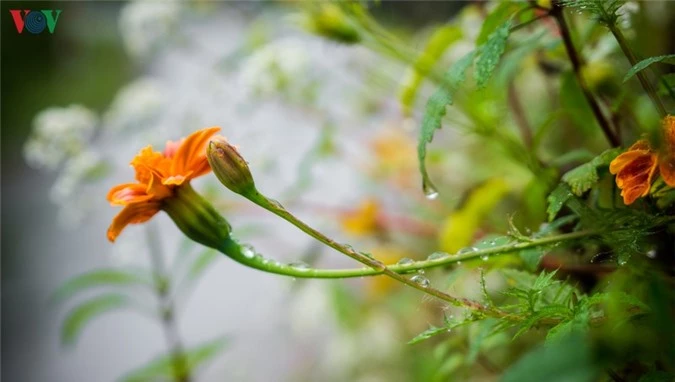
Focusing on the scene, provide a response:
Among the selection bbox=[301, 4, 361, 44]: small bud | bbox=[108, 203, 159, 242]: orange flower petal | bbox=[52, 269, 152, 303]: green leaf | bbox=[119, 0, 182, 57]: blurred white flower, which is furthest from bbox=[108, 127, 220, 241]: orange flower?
bbox=[119, 0, 182, 57]: blurred white flower

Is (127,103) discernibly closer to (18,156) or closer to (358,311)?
(358,311)

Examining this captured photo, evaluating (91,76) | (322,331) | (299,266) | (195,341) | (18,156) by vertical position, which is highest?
(91,76)

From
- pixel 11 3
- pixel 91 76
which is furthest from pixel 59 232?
pixel 11 3

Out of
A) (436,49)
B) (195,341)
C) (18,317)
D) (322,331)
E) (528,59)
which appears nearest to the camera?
(436,49)

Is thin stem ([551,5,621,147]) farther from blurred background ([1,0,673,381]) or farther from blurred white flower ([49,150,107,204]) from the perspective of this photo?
blurred white flower ([49,150,107,204])

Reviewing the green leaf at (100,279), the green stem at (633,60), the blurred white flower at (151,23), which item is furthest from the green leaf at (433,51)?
the blurred white flower at (151,23)

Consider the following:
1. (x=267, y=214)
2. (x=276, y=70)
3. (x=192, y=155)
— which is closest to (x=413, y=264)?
(x=192, y=155)

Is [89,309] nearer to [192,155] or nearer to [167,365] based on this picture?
[167,365]
